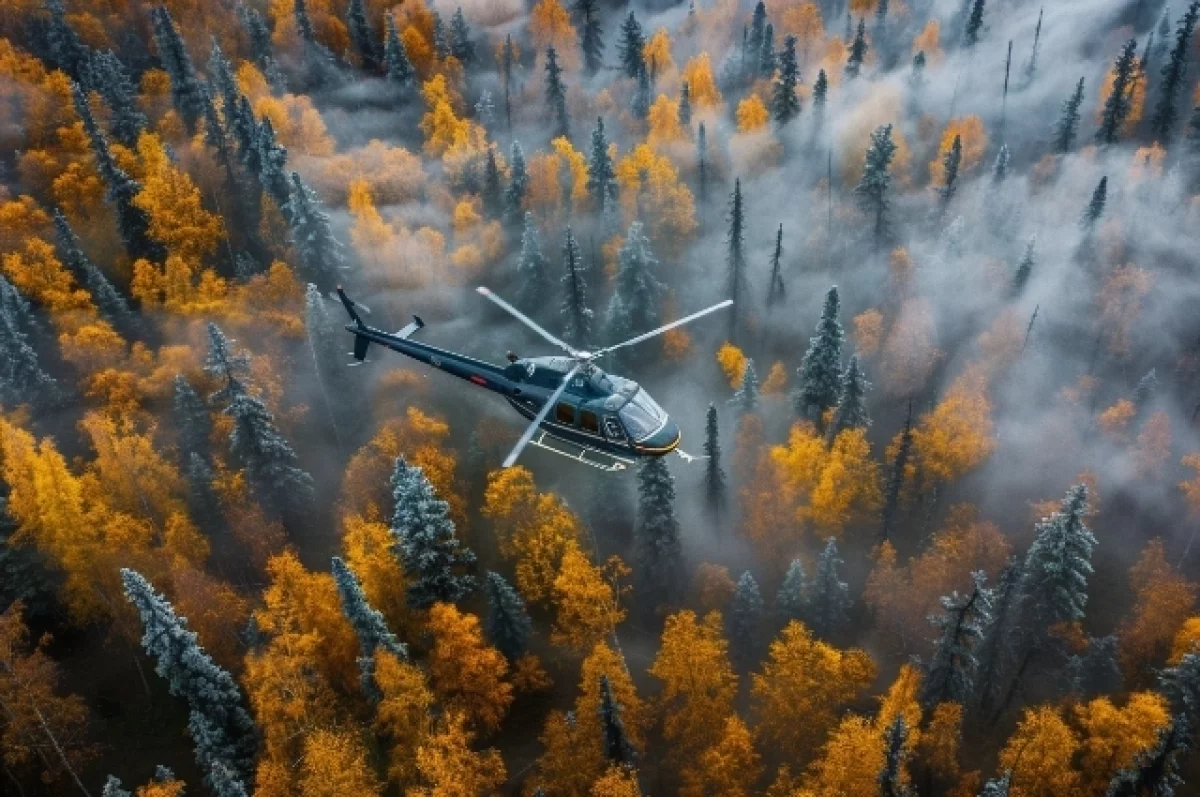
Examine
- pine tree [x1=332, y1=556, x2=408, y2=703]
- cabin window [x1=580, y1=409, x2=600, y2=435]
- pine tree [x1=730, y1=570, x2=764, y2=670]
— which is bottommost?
pine tree [x1=730, y1=570, x2=764, y2=670]

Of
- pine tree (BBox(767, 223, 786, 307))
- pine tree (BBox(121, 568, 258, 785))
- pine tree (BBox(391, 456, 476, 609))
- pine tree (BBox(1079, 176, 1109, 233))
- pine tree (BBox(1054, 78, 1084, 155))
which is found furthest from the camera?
pine tree (BBox(1054, 78, 1084, 155))

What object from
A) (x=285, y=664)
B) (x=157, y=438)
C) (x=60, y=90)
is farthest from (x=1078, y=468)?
(x=60, y=90)

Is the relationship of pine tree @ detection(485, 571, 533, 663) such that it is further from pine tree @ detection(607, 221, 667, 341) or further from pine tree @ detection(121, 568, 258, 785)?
pine tree @ detection(607, 221, 667, 341)

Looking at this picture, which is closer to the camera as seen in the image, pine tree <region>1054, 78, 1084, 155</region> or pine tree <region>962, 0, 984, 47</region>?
pine tree <region>1054, 78, 1084, 155</region>

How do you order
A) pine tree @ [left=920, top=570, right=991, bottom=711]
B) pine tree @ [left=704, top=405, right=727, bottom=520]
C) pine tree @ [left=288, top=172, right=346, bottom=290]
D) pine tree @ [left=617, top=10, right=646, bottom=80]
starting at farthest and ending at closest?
pine tree @ [left=617, top=10, right=646, bottom=80] < pine tree @ [left=288, top=172, right=346, bottom=290] < pine tree @ [left=704, top=405, right=727, bottom=520] < pine tree @ [left=920, top=570, right=991, bottom=711]

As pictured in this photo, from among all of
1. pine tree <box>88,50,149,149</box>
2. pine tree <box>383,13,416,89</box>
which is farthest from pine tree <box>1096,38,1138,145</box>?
pine tree <box>88,50,149,149</box>

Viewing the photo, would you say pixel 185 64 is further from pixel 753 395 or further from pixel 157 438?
pixel 753 395

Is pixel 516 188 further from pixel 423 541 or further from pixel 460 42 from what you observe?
pixel 423 541
